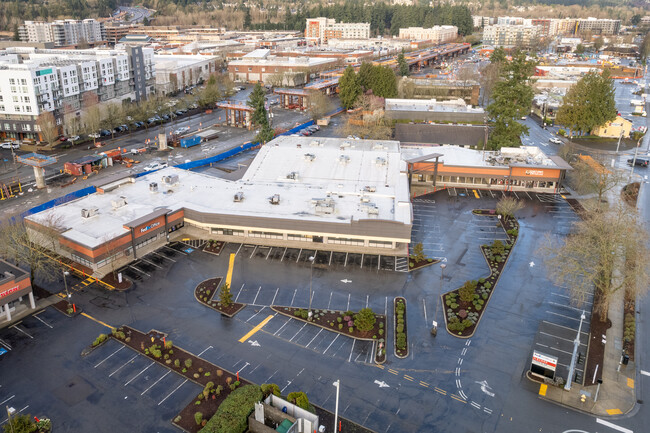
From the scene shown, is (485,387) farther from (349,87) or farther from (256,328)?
(349,87)

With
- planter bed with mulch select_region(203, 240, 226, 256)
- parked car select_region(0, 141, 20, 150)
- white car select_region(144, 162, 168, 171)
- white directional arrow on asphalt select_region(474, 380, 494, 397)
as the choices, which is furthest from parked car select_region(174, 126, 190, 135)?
white directional arrow on asphalt select_region(474, 380, 494, 397)

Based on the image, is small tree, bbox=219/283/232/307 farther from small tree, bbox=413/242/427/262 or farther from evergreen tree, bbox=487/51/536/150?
evergreen tree, bbox=487/51/536/150

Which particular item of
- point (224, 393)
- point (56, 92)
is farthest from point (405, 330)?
point (56, 92)

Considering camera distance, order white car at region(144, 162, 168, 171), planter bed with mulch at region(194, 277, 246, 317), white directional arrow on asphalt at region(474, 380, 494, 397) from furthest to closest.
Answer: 1. white car at region(144, 162, 168, 171)
2. planter bed with mulch at region(194, 277, 246, 317)
3. white directional arrow on asphalt at region(474, 380, 494, 397)

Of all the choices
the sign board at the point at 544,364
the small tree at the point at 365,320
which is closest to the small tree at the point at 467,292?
the sign board at the point at 544,364

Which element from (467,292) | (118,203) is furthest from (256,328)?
(118,203)

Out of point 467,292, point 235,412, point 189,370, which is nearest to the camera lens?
point 235,412
